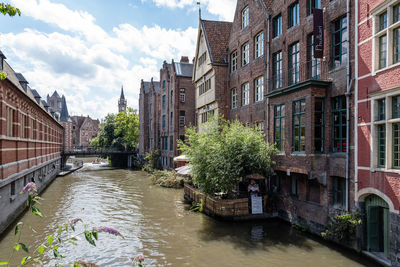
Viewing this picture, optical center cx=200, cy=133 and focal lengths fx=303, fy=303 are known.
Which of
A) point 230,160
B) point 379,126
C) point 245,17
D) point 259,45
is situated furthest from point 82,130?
point 379,126

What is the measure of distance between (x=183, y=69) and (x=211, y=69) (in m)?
14.9

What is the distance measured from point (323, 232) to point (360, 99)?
5486 mm

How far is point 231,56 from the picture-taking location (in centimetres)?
2352

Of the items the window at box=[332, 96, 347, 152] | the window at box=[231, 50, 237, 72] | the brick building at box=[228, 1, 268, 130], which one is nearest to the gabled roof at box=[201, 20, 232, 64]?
the window at box=[231, 50, 237, 72]

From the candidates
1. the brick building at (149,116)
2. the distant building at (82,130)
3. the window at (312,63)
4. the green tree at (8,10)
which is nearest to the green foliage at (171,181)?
the brick building at (149,116)

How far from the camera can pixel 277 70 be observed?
56.1 feet

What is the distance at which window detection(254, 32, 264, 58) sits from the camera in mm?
18781

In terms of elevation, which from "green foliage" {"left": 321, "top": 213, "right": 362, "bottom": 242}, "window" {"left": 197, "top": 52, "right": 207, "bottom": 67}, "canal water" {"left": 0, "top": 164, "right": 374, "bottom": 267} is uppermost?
"window" {"left": 197, "top": 52, "right": 207, "bottom": 67}

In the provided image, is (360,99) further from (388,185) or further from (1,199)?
(1,199)

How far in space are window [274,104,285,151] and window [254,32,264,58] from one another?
462 centimetres

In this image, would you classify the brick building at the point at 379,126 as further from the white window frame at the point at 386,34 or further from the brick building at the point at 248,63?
the brick building at the point at 248,63

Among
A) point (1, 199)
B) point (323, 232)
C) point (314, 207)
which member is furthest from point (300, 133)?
point (1, 199)

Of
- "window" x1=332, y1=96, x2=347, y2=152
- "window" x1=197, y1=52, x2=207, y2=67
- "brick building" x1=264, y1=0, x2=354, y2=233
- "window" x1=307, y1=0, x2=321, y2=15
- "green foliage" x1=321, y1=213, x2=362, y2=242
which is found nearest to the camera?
"green foliage" x1=321, y1=213, x2=362, y2=242

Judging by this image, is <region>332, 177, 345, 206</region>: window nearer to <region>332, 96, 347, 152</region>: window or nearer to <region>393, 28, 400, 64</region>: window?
<region>332, 96, 347, 152</region>: window
